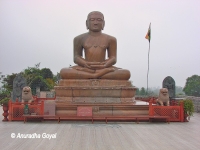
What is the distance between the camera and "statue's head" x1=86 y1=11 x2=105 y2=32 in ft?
44.0

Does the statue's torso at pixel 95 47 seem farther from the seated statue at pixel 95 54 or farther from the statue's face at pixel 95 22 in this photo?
the statue's face at pixel 95 22

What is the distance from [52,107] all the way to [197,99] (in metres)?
9.04

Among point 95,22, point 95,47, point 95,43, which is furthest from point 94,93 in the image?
point 95,22

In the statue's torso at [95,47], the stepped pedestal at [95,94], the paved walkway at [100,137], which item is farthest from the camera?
the statue's torso at [95,47]

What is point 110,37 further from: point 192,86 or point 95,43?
point 192,86

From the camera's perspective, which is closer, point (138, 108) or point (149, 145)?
point (149, 145)

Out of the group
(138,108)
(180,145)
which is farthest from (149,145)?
(138,108)

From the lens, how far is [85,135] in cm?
719

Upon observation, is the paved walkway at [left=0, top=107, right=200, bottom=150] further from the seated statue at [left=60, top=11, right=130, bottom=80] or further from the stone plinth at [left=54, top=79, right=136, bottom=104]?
the seated statue at [left=60, top=11, right=130, bottom=80]

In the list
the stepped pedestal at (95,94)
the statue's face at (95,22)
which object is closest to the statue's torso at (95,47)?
the statue's face at (95,22)

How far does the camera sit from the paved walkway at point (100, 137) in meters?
5.99

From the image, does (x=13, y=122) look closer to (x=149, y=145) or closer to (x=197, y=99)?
(x=149, y=145)

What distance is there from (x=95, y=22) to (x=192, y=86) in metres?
36.0

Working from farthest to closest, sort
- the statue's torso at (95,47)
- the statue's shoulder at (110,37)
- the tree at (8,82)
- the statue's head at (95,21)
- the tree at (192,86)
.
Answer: the tree at (192,86) → the tree at (8,82) → the statue's shoulder at (110,37) → the statue's head at (95,21) → the statue's torso at (95,47)
